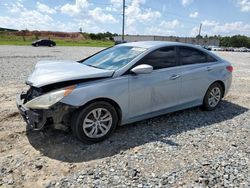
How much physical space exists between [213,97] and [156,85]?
189 centimetres

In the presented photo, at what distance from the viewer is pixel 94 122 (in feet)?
11.8

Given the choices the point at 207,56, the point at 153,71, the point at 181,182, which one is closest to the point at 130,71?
the point at 153,71

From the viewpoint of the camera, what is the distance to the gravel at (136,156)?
9.27ft

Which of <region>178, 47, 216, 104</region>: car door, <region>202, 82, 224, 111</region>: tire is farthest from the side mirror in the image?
<region>202, 82, 224, 111</region>: tire

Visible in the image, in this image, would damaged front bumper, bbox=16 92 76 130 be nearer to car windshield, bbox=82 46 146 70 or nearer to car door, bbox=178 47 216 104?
car windshield, bbox=82 46 146 70

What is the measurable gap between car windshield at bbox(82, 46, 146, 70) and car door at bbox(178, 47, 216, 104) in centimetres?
100

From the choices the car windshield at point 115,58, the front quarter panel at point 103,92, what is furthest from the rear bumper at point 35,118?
the car windshield at point 115,58

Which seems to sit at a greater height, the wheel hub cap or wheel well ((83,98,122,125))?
wheel well ((83,98,122,125))

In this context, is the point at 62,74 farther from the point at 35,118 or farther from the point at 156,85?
the point at 156,85

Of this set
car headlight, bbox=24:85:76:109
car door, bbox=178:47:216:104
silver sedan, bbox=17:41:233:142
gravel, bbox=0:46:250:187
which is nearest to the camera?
gravel, bbox=0:46:250:187

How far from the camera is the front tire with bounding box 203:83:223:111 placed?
5.19 meters

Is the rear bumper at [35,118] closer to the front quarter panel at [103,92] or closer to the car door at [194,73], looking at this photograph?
the front quarter panel at [103,92]

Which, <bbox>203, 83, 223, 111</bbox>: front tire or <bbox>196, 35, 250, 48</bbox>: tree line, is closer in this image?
<bbox>203, 83, 223, 111</bbox>: front tire

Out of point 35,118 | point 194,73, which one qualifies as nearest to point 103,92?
point 35,118
